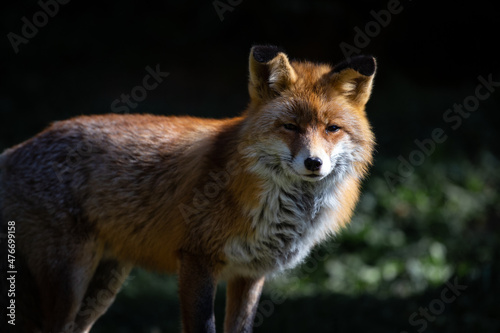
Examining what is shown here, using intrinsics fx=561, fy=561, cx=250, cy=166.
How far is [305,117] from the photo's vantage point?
395cm

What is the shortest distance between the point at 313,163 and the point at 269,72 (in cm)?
84

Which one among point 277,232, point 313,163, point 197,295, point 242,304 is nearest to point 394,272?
point 242,304

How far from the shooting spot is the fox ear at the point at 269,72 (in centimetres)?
400

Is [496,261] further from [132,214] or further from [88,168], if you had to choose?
[88,168]

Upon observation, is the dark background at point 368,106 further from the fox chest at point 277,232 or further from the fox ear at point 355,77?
the fox ear at point 355,77

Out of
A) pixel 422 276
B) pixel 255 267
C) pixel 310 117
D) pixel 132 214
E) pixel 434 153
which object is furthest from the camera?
pixel 434 153

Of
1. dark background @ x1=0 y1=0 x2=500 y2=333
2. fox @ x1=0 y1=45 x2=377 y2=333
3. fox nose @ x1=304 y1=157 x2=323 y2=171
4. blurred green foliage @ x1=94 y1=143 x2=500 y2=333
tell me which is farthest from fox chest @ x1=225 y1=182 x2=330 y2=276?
dark background @ x1=0 y1=0 x2=500 y2=333

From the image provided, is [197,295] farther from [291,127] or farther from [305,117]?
[305,117]

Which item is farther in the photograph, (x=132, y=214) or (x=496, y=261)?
(x=496, y=261)

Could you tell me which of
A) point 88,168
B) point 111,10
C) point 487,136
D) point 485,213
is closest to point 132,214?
point 88,168

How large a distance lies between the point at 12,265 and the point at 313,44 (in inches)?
390

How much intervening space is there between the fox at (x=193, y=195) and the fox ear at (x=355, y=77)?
0.4 inches

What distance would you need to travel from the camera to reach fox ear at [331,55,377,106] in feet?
13.3

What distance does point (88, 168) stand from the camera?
460 cm
